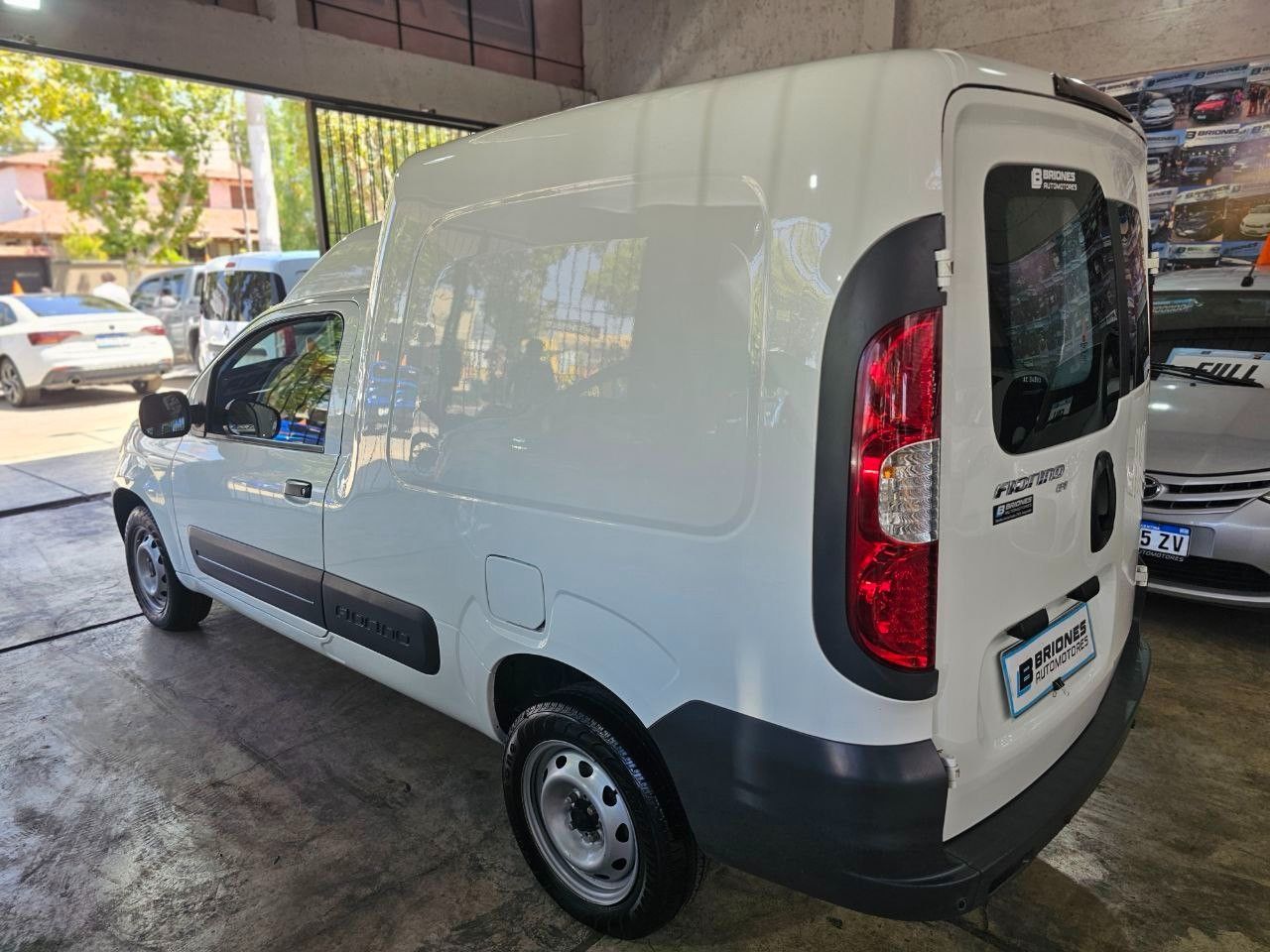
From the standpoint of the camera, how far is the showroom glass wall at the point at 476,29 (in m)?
7.00

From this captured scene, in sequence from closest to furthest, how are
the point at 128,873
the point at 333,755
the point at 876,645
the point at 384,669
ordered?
the point at 876,645 → the point at 128,873 → the point at 384,669 → the point at 333,755

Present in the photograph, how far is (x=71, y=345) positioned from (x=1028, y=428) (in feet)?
42.2

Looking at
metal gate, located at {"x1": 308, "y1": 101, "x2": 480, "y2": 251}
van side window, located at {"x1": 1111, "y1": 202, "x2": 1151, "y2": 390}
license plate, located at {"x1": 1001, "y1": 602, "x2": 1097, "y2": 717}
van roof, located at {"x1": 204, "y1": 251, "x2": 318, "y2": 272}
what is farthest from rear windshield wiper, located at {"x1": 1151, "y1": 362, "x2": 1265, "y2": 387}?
van roof, located at {"x1": 204, "y1": 251, "x2": 318, "y2": 272}

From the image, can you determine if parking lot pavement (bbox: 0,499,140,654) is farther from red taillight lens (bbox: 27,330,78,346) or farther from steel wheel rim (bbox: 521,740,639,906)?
red taillight lens (bbox: 27,330,78,346)

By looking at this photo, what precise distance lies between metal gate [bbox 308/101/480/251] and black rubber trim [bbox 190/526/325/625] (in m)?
4.00

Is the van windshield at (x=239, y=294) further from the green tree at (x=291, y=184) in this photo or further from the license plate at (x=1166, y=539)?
the green tree at (x=291, y=184)

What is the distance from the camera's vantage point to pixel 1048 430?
5.63 feet

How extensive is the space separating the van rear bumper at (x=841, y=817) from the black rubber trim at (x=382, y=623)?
2.96 ft

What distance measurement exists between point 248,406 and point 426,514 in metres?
1.28

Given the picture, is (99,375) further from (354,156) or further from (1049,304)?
(1049,304)

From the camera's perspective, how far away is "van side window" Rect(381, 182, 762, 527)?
1.59 metres

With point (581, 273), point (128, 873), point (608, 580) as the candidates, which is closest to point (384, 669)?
point (128, 873)

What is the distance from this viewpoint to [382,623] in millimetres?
2549

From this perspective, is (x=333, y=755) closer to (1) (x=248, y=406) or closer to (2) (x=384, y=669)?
(2) (x=384, y=669)
